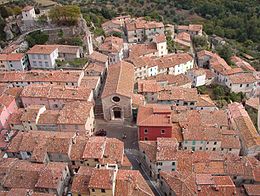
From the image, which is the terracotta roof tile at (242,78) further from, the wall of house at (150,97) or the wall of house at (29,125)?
the wall of house at (29,125)

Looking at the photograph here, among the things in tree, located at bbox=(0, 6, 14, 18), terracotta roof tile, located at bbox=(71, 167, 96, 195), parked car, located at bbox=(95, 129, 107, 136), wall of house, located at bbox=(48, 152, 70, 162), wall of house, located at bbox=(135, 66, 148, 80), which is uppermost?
tree, located at bbox=(0, 6, 14, 18)

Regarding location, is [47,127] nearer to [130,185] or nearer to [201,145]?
[130,185]

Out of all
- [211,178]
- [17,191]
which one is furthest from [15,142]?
[211,178]

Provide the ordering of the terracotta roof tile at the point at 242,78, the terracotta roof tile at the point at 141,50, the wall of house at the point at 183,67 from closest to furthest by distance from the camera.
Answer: the terracotta roof tile at the point at 242,78 → the wall of house at the point at 183,67 → the terracotta roof tile at the point at 141,50

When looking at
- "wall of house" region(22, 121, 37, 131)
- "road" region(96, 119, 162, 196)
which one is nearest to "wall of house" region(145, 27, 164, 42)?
"road" region(96, 119, 162, 196)

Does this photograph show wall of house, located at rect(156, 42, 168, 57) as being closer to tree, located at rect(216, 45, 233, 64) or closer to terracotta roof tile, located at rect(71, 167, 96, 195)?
tree, located at rect(216, 45, 233, 64)

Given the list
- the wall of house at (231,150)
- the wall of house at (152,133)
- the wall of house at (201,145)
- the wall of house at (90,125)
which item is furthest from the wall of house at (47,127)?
the wall of house at (231,150)
